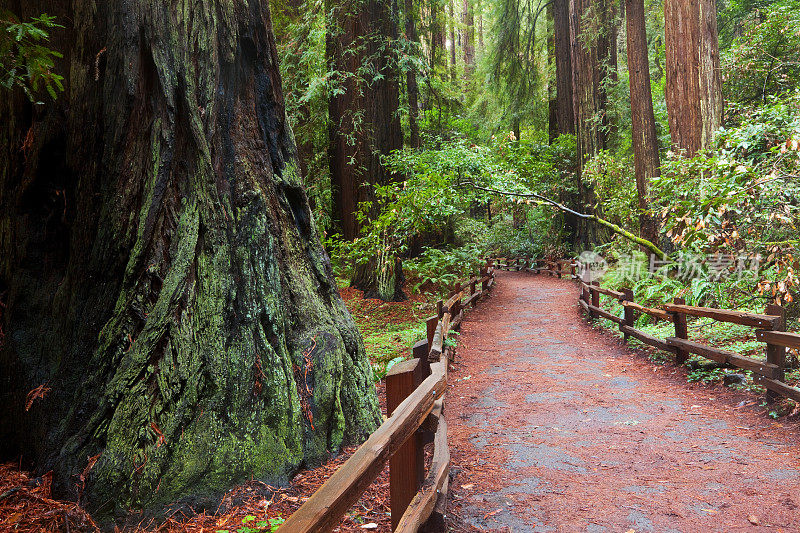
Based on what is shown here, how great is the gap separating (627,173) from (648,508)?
550 inches

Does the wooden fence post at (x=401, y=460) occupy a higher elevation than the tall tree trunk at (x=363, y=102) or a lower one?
lower

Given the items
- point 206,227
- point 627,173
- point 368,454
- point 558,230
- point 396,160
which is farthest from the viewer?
point 558,230

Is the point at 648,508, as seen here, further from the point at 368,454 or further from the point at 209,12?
the point at 209,12

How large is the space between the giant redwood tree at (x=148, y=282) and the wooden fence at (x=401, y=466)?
0.85 m

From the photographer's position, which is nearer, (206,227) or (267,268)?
(206,227)

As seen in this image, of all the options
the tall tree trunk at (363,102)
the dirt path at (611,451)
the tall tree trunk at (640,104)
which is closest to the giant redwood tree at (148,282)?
the dirt path at (611,451)

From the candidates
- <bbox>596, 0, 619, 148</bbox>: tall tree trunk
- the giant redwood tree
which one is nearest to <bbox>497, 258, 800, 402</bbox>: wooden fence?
the giant redwood tree

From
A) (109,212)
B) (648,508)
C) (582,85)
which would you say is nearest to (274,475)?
(109,212)

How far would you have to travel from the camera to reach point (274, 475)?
336 centimetres

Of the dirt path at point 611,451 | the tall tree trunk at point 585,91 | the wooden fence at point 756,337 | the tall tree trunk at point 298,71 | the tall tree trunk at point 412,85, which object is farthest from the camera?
the tall tree trunk at point 585,91

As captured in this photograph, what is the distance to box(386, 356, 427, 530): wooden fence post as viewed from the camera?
112 inches

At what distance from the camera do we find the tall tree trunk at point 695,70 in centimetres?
972

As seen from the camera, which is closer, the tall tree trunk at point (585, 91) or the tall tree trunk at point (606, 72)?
the tall tree trunk at point (585, 91)

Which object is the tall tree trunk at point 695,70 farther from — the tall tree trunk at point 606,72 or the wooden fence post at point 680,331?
the tall tree trunk at point 606,72
